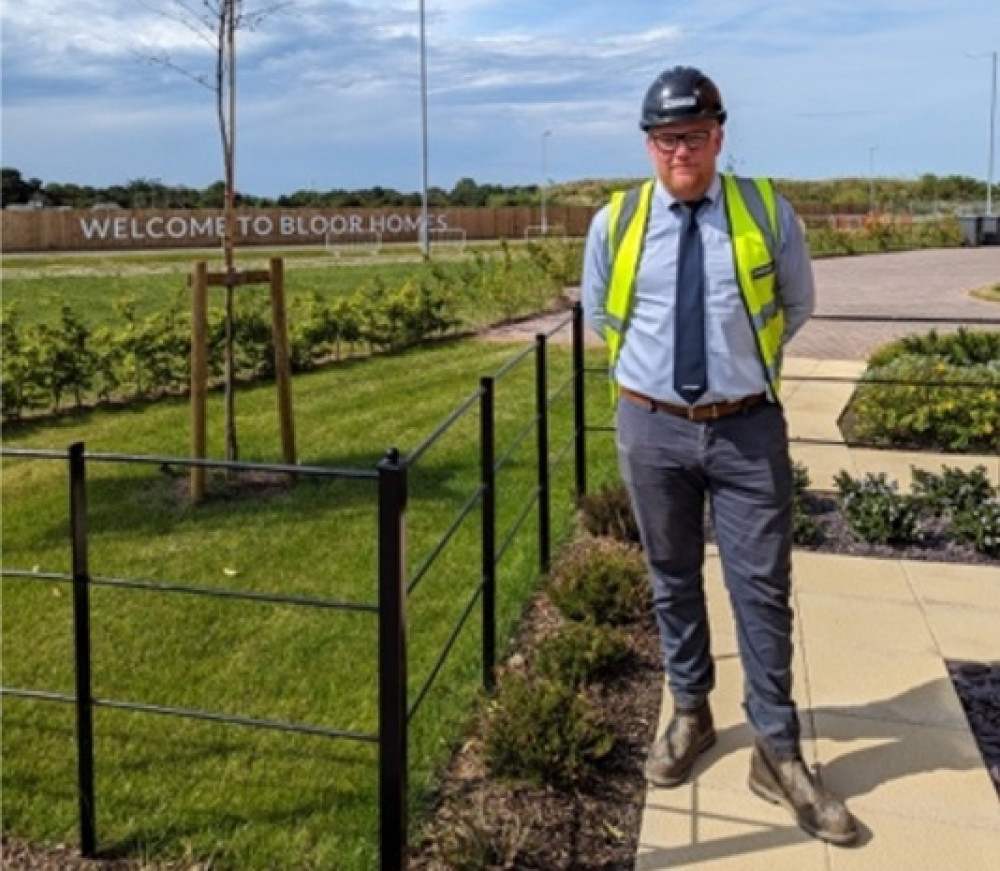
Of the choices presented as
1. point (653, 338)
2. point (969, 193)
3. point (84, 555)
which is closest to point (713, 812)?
point (653, 338)

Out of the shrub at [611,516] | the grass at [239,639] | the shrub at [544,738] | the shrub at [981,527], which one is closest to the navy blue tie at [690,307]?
the shrub at [544,738]

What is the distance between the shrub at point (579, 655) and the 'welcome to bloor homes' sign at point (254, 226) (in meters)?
34.3

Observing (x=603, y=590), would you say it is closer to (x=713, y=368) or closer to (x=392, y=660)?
(x=713, y=368)

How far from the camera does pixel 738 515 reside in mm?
2889

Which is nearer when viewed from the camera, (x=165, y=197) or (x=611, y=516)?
(x=611, y=516)

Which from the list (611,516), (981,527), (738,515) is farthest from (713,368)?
(981,527)

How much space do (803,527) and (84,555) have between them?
141 inches

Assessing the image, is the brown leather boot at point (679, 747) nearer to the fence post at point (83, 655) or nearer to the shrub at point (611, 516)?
the fence post at point (83, 655)

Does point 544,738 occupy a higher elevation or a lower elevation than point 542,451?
lower

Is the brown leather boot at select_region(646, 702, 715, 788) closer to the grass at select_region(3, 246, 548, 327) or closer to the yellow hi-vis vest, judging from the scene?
the yellow hi-vis vest

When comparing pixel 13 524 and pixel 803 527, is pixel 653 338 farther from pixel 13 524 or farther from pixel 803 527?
pixel 13 524

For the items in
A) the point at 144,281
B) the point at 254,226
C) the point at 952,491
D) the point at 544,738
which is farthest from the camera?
the point at 254,226

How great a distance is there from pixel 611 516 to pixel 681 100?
9.39 feet

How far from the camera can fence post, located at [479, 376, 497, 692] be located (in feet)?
11.8
